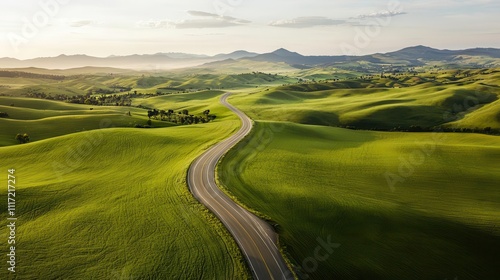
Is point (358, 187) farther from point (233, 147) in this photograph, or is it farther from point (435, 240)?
point (233, 147)

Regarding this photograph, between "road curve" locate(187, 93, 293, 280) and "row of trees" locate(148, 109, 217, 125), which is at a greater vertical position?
"row of trees" locate(148, 109, 217, 125)

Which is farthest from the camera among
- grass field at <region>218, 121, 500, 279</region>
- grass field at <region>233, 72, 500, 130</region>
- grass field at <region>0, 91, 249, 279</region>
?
grass field at <region>233, 72, 500, 130</region>

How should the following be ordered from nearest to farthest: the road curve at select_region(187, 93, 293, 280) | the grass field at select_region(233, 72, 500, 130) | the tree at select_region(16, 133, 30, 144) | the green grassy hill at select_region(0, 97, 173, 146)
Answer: the road curve at select_region(187, 93, 293, 280) → the tree at select_region(16, 133, 30, 144) → the green grassy hill at select_region(0, 97, 173, 146) → the grass field at select_region(233, 72, 500, 130)

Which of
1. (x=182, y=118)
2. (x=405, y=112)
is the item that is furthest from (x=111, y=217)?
(x=405, y=112)

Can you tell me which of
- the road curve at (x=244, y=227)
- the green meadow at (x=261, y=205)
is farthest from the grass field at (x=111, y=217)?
the road curve at (x=244, y=227)

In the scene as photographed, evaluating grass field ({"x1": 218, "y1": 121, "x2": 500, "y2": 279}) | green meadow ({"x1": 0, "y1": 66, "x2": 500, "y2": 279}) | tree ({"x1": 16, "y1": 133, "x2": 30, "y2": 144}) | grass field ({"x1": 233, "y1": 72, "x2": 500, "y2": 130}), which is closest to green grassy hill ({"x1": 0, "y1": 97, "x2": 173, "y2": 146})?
tree ({"x1": 16, "y1": 133, "x2": 30, "y2": 144})

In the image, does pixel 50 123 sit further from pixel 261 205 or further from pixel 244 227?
pixel 244 227

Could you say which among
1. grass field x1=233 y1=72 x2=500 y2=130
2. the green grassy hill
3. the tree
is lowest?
the tree

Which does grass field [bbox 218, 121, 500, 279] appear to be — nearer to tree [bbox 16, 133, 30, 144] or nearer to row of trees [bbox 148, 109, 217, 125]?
row of trees [bbox 148, 109, 217, 125]
